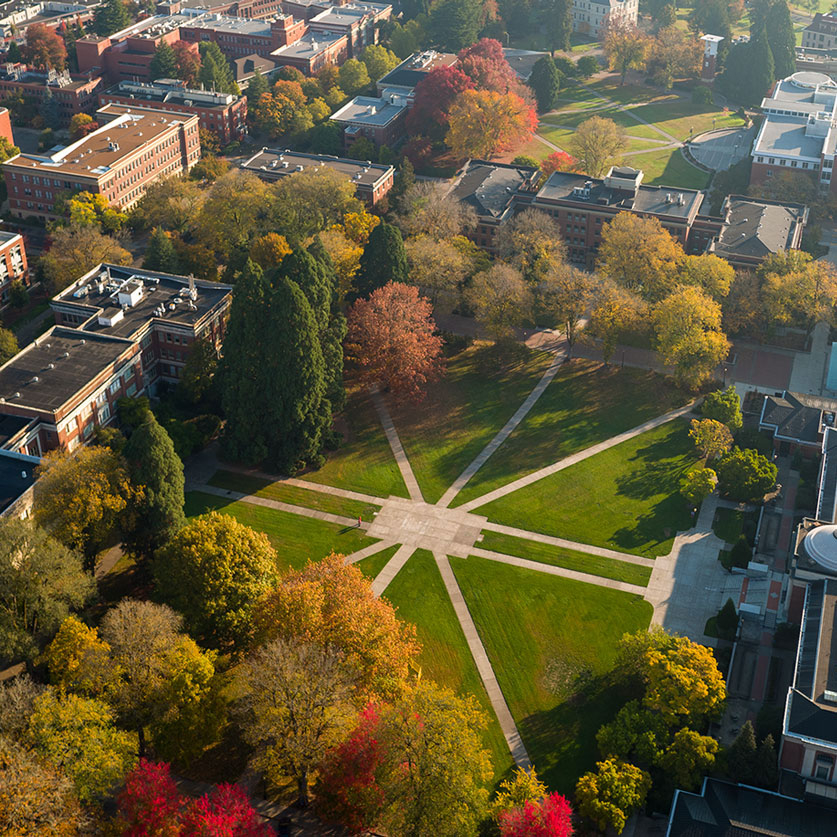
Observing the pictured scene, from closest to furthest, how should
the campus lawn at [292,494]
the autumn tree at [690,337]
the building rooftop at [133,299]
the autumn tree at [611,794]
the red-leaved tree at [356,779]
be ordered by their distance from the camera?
the red-leaved tree at [356,779] < the autumn tree at [611,794] < the campus lawn at [292,494] < the building rooftop at [133,299] < the autumn tree at [690,337]

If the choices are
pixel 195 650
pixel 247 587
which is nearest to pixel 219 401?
pixel 247 587

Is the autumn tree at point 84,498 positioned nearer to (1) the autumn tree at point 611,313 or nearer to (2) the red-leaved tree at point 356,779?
(2) the red-leaved tree at point 356,779

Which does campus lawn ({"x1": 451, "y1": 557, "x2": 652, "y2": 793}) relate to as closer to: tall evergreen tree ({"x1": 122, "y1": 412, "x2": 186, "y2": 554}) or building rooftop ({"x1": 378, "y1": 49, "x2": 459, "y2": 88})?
tall evergreen tree ({"x1": 122, "y1": 412, "x2": 186, "y2": 554})

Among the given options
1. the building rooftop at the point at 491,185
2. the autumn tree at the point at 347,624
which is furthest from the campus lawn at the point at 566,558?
the building rooftop at the point at 491,185

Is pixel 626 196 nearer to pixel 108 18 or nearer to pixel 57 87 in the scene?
pixel 57 87

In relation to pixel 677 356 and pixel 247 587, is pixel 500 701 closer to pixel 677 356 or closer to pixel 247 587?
pixel 247 587
